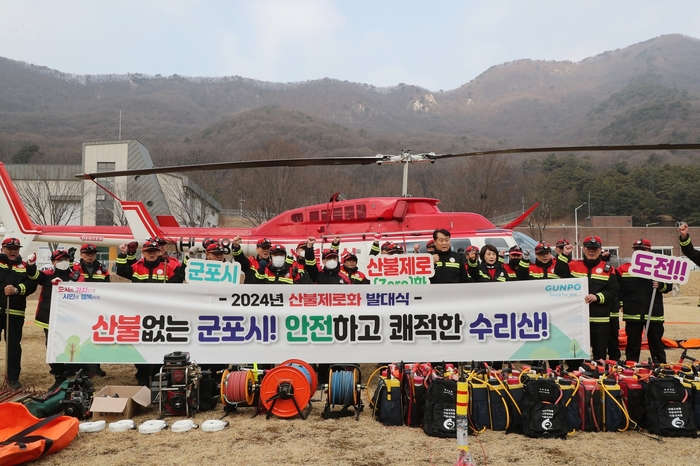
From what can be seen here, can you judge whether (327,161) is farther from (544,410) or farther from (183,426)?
(544,410)

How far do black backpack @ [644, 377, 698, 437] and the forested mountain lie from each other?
2920 cm

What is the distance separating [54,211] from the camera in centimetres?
3372

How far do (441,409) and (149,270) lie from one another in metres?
4.51

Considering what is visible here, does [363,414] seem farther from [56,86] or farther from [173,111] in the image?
[56,86]

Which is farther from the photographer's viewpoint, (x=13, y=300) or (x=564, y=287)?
(x=13, y=300)

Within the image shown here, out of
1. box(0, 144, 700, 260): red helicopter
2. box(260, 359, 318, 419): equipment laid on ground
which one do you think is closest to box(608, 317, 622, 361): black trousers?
box(0, 144, 700, 260): red helicopter

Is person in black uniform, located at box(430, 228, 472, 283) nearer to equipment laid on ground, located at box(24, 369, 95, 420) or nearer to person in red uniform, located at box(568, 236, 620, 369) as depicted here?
person in red uniform, located at box(568, 236, 620, 369)

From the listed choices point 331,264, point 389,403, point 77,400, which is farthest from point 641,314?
point 77,400

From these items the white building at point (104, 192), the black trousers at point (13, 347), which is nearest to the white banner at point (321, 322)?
the black trousers at point (13, 347)

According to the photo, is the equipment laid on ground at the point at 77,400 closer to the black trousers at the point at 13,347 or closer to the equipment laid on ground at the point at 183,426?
the equipment laid on ground at the point at 183,426

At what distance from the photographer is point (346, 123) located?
5512 inches

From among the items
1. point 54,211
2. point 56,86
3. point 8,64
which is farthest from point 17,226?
point 8,64

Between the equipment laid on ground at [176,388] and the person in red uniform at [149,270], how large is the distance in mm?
1460

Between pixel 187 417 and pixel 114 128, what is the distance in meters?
76.9
